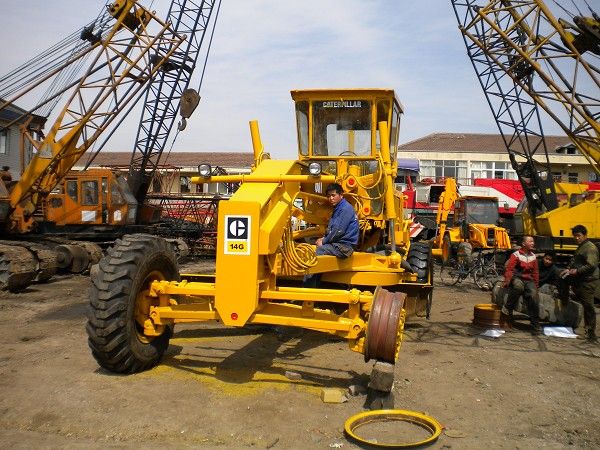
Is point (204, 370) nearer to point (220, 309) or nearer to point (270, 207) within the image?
point (220, 309)

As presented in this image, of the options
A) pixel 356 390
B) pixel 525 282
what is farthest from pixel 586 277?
pixel 356 390

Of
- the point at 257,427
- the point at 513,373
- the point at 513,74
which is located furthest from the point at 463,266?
the point at 257,427

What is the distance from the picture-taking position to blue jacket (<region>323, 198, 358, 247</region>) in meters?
6.39

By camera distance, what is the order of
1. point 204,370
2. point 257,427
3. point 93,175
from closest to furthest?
point 257,427
point 204,370
point 93,175

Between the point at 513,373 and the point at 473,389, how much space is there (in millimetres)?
906

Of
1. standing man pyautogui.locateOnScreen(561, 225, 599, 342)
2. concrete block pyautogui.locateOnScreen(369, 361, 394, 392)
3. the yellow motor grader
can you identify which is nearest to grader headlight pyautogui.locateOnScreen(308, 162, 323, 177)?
the yellow motor grader

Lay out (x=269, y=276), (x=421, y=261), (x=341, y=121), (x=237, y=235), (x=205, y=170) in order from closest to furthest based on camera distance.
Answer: (x=237, y=235)
(x=269, y=276)
(x=205, y=170)
(x=341, y=121)
(x=421, y=261)

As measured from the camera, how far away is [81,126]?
15.8 metres

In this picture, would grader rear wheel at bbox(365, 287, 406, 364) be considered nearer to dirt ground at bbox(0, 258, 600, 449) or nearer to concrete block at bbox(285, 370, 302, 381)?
dirt ground at bbox(0, 258, 600, 449)

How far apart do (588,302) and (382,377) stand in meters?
5.03

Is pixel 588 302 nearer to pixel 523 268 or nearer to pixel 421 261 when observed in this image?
pixel 523 268

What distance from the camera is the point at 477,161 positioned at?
42812mm

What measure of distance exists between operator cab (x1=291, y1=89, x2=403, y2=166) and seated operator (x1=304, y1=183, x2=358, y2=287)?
4.41 feet

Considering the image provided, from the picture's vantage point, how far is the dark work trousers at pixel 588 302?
8.34 metres
